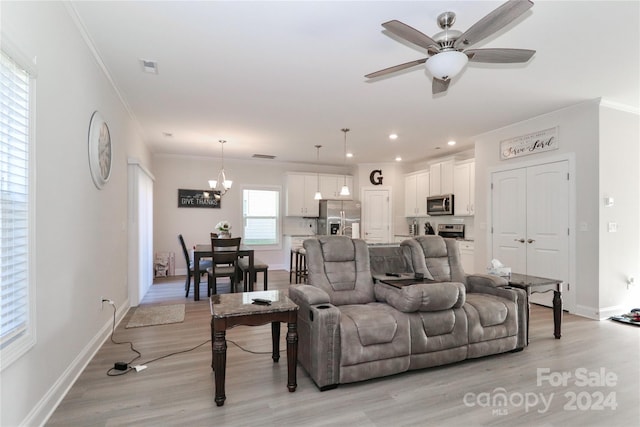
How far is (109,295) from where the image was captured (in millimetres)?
3463

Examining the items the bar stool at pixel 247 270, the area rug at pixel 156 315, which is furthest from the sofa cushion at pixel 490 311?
the area rug at pixel 156 315

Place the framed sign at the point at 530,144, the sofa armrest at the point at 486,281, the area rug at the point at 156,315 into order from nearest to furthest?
the sofa armrest at the point at 486,281 → the area rug at the point at 156,315 → the framed sign at the point at 530,144

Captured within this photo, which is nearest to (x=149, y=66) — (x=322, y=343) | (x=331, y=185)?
(x=322, y=343)

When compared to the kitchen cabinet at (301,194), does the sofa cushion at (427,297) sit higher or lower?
lower

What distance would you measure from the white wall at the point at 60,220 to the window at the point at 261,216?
180 inches

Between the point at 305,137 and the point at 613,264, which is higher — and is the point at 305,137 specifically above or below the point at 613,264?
above

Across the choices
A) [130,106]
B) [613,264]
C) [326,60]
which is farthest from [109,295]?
[613,264]

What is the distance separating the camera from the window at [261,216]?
25.8ft

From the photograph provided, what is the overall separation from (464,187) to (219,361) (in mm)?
5630

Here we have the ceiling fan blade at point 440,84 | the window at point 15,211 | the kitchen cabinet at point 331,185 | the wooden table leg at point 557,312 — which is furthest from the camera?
the kitchen cabinet at point 331,185

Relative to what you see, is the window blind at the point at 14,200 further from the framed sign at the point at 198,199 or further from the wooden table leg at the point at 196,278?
the framed sign at the point at 198,199

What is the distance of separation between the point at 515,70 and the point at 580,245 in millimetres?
2569

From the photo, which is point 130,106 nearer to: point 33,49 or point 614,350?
point 33,49

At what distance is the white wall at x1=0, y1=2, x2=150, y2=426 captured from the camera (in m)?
1.78
